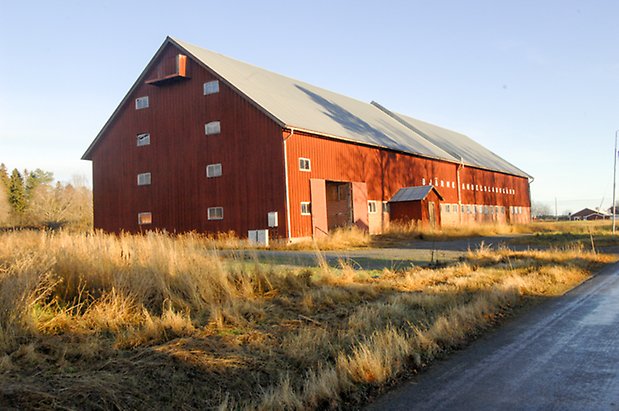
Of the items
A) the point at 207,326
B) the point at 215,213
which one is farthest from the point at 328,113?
the point at 207,326

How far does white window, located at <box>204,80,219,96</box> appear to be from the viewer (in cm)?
2919

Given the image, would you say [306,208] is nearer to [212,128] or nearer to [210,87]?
[212,128]

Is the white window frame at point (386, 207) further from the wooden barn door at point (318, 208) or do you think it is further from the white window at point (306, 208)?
the white window at point (306, 208)

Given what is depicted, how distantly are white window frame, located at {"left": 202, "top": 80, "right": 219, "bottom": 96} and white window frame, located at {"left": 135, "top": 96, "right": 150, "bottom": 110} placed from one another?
4.45 m

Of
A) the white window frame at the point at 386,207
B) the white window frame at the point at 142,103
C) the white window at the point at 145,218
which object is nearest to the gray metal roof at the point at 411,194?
the white window frame at the point at 386,207

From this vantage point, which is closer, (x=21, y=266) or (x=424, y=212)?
(x=21, y=266)

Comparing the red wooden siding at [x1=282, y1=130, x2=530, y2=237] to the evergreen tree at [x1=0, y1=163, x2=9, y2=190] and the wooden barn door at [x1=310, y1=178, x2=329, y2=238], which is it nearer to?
the wooden barn door at [x1=310, y1=178, x2=329, y2=238]

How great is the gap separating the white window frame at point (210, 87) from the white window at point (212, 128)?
65.9 inches

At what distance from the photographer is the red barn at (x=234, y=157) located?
27391mm

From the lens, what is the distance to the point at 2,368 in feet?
16.4

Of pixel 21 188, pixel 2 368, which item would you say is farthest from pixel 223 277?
pixel 21 188

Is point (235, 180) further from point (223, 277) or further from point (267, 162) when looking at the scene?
point (223, 277)

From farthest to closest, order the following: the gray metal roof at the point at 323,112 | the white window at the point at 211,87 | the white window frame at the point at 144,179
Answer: the white window frame at the point at 144,179 < the white window at the point at 211,87 < the gray metal roof at the point at 323,112

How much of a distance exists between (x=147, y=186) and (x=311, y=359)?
27.4 metres
